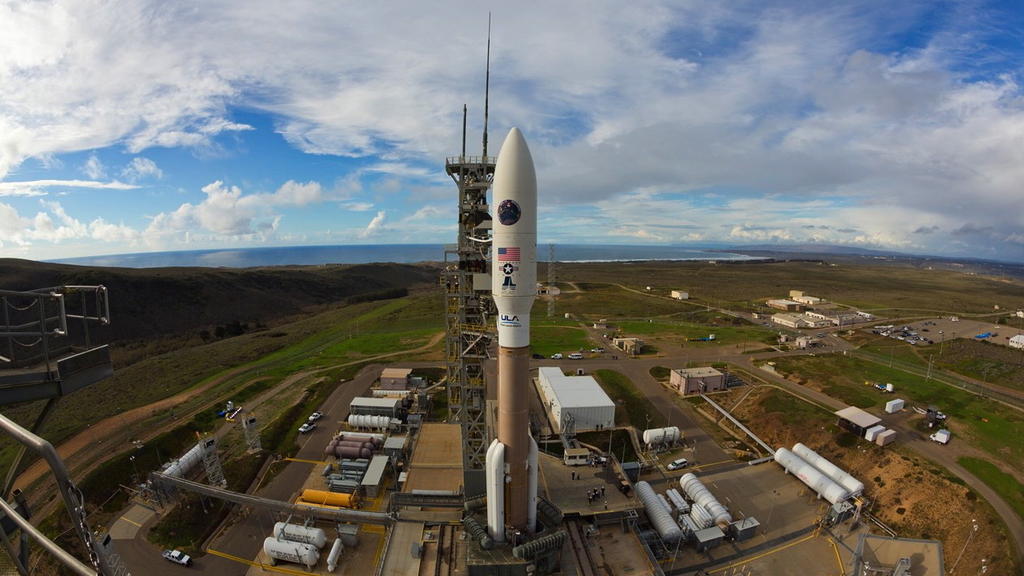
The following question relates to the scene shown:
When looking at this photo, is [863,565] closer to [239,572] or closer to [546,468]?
[546,468]

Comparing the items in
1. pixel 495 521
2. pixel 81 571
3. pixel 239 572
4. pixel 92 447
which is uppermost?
pixel 81 571

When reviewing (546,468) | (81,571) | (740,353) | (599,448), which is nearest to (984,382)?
(740,353)

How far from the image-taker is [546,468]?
35250 millimetres

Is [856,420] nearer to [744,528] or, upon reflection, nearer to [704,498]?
[744,528]

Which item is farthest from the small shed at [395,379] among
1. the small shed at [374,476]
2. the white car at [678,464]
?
the white car at [678,464]

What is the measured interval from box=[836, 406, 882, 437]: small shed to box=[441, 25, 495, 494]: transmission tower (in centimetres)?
3864

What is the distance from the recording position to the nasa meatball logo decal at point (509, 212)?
22.9 meters

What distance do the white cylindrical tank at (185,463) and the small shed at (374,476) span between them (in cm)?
1319

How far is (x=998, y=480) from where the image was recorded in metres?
35.2

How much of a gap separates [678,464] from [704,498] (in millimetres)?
6583

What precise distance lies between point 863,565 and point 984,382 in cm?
4818

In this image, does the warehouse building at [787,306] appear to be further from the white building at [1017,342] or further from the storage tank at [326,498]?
the storage tank at [326,498]

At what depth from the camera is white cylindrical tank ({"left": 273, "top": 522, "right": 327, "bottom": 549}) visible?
29.0 metres

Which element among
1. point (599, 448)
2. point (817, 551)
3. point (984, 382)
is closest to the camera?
point (817, 551)
